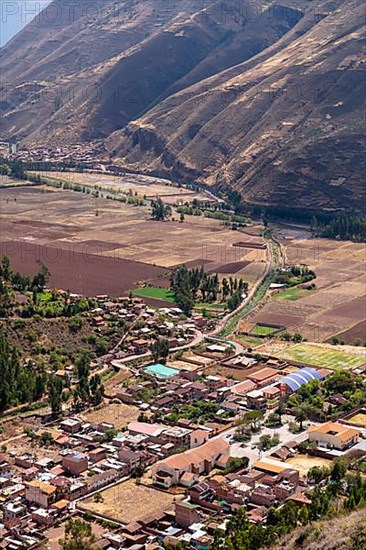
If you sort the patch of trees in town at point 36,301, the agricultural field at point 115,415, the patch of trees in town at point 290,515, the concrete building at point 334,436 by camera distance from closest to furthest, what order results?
the patch of trees in town at point 290,515 < the concrete building at point 334,436 < the agricultural field at point 115,415 < the patch of trees in town at point 36,301

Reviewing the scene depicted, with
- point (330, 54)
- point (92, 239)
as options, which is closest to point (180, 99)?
point (330, 54)

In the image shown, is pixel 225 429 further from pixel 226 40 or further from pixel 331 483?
pixel 226 40

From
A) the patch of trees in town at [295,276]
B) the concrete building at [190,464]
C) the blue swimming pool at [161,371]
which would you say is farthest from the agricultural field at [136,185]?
the concrete building at [190,464]

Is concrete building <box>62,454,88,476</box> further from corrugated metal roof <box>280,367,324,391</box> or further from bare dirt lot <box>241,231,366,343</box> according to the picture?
bare dirt lot <box>241,231,366,343</box>

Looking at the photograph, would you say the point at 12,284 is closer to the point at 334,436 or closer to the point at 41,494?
the point at 334,436

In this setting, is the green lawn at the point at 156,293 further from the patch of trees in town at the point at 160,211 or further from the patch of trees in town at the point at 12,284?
the patch of trees in town at the point at 160,211
